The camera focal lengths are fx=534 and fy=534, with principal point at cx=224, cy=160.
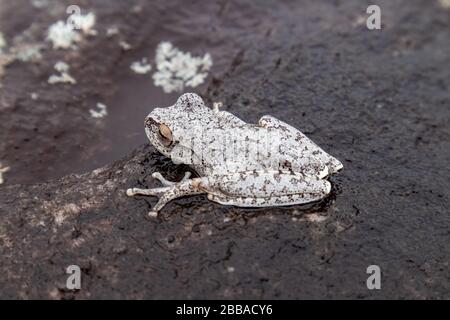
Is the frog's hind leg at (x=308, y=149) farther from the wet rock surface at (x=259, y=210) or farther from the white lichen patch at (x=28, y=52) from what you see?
the white lichen patch at (x=28, y=52)

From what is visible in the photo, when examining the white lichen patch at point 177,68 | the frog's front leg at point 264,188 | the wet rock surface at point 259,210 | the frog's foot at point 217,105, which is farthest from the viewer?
the white lichen patch at point 177,68

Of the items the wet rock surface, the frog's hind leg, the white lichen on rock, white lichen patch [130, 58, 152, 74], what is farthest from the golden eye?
the white lichen on rock

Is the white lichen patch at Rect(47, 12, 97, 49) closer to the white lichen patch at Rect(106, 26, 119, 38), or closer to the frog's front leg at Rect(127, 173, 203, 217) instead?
the white lichen patch at Rect(106, 26, 119, 38)

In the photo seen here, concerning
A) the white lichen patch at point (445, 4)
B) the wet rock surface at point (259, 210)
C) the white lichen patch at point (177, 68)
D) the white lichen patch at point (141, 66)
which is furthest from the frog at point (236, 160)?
the white lichen patch at point (445, 4)

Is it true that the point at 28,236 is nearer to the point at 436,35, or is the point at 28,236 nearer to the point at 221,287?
the point at 221,287

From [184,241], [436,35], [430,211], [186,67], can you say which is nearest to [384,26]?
[436,35]

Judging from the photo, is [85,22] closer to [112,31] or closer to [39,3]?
[112,31]

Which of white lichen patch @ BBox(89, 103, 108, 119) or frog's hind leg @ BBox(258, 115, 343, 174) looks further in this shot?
white lichen patch @ BBox(89, 103, 108, 119)
